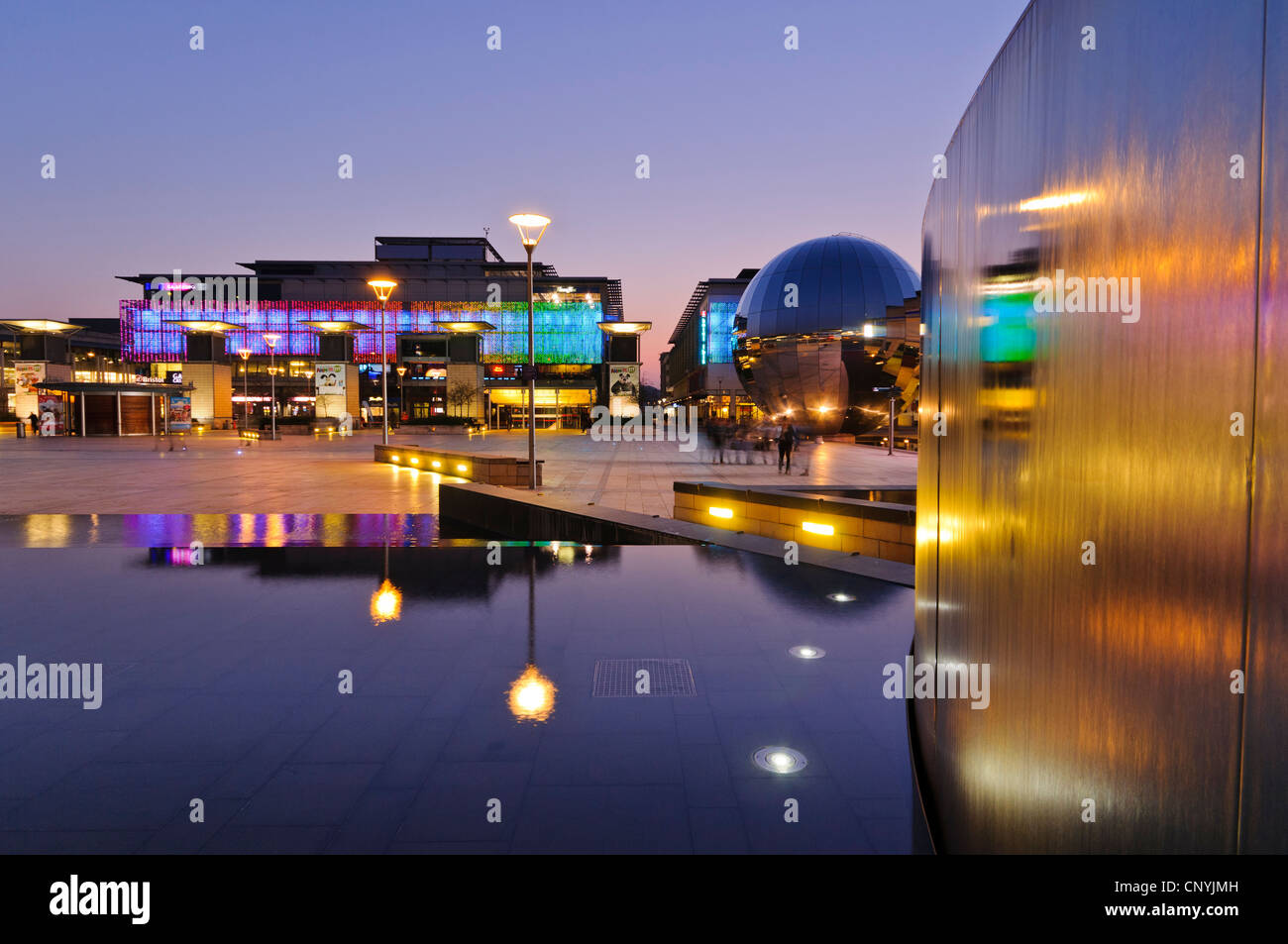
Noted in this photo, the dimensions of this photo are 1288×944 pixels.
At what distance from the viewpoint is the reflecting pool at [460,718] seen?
3.21 m

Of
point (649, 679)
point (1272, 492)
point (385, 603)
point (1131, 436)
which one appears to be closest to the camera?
point (1272, 492)

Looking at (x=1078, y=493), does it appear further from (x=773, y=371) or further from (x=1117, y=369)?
(x=773, y=371)

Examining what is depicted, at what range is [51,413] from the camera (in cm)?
4469

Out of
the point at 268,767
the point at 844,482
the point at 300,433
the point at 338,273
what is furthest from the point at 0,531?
the point at 338,273

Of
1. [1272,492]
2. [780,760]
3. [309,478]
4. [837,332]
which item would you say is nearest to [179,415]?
[309,478]

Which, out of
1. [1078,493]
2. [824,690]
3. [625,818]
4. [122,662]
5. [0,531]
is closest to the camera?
[1078,493]

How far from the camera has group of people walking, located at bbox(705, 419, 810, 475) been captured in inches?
839

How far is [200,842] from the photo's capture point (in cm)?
306

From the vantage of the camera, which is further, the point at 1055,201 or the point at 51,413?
the point at 51,413

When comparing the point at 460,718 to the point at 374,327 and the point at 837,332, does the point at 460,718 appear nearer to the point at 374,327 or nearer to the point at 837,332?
the point at 837,332

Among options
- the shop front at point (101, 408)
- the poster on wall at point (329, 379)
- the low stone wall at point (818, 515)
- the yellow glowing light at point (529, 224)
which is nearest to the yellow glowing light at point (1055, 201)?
the low stone wall at point (818, 515)

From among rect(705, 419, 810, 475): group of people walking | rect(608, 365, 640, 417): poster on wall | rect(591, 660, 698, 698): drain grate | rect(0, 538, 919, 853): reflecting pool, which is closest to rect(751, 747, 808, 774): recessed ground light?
rect(0, 538, 919, 853): reflecting pool

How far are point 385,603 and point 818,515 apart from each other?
5866 millimetres

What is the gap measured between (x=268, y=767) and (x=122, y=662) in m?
2.41
